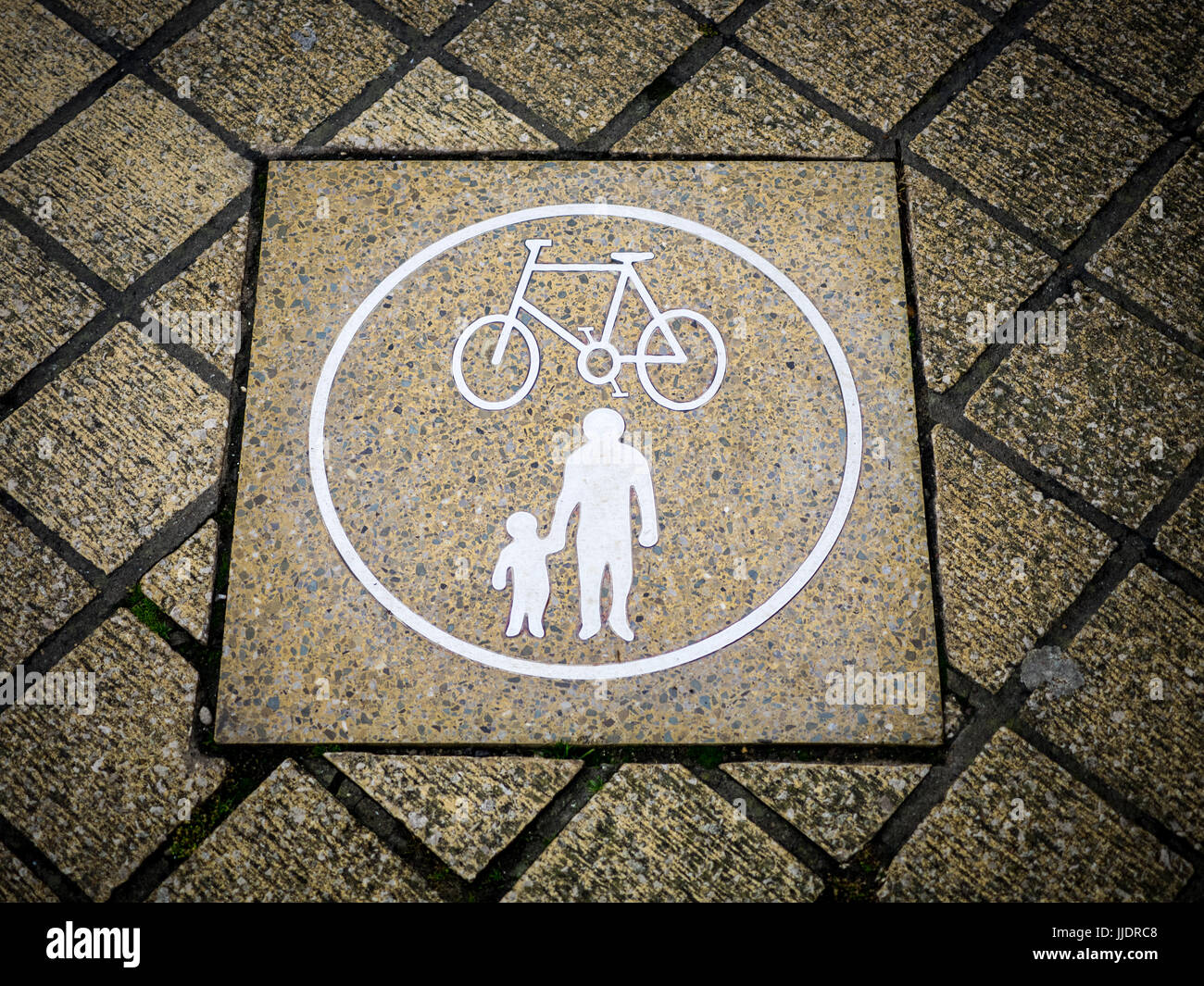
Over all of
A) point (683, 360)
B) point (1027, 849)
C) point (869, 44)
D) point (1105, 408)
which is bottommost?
point (1027, 849)

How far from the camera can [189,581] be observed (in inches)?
81.1

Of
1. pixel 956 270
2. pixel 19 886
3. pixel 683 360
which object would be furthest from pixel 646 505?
pixel 19 886

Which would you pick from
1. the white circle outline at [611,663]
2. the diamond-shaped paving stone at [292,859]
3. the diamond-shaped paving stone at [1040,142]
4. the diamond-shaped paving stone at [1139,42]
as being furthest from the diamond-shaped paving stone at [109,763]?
the diamond-shaped paving stone at [1139,42]

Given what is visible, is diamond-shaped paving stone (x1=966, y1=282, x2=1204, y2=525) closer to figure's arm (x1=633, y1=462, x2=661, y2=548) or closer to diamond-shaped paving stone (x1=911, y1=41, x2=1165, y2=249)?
diamond-shaped paving stone (x1=911, y1=41, x2=1165, y2=249)

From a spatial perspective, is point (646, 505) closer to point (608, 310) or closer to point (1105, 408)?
point (608, 310)

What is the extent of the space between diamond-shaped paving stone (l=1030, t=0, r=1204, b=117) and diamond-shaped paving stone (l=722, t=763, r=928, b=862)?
7.30 ft

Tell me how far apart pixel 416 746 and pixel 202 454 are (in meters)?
0.98

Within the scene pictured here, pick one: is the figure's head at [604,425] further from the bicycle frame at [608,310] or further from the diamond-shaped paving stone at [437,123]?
the diamond-shaped paving stone at [437,123]

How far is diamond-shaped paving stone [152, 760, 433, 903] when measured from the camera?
1.87 meters

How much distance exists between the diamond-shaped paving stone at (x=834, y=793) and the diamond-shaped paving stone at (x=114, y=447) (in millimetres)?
1643

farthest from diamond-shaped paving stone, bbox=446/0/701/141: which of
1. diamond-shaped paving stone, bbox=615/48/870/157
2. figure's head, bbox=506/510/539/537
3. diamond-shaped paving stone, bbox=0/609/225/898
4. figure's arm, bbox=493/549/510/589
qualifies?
diamond-shaped paving stone, bbox=0/609/225/898

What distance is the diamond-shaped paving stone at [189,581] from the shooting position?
2039 millimetres

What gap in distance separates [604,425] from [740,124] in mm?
1064

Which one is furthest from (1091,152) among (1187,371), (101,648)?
(101,648)
